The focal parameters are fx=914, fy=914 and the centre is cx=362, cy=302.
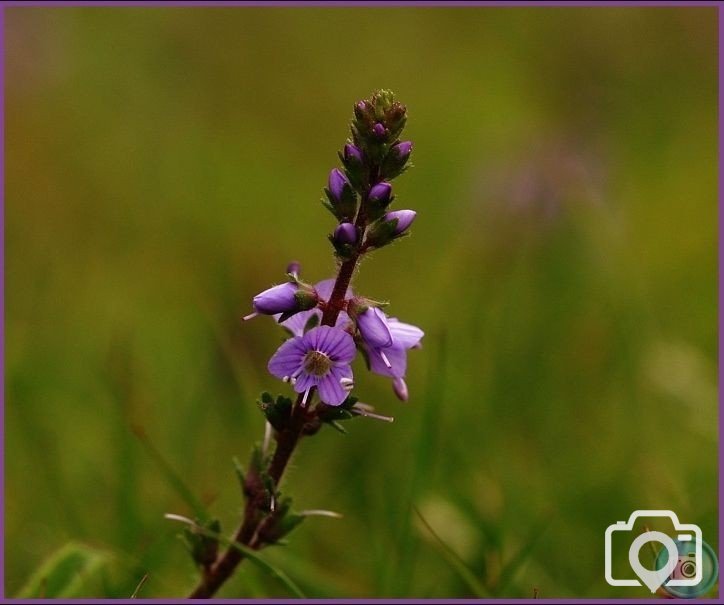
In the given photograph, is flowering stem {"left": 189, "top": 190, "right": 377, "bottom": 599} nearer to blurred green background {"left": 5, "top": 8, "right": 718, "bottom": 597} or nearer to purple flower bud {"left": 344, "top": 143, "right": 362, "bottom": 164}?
purple flower bud {"left": 344, "top": 143, "right": 362, "bottom": 164}

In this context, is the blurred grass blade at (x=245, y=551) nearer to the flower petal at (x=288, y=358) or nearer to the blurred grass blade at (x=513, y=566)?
the flower petal at (x=288, y=358)

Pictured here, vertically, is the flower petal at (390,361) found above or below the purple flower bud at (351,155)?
below

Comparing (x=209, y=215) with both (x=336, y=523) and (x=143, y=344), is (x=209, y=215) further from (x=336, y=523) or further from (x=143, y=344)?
(x=336, y=523)

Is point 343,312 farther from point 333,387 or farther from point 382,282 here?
point 382,282

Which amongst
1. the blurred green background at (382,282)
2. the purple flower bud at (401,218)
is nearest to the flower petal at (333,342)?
the purple flower bud at (401,218)

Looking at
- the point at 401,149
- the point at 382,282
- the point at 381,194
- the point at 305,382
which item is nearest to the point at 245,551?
the point at 305,382

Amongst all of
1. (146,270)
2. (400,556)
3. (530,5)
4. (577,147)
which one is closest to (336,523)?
(400,556)
